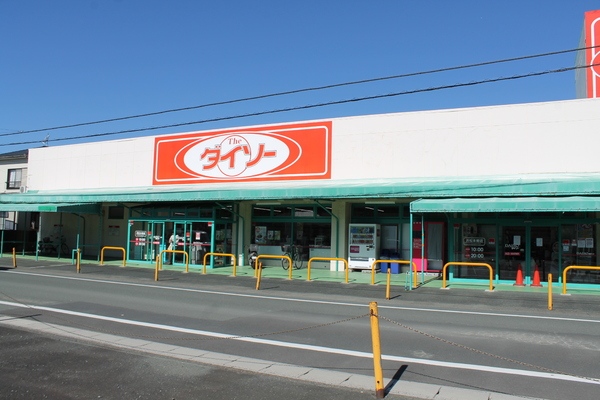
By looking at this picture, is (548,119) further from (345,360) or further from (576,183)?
(345,360)

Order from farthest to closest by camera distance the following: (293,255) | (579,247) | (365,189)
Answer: (293,255), (365,189), (579,247)

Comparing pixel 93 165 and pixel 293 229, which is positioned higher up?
pixel 93 165

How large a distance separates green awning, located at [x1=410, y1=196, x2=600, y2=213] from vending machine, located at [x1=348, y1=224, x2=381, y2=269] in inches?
191

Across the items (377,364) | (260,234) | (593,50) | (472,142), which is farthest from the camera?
(260,234)

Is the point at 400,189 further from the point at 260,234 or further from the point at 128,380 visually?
the point at 128,380

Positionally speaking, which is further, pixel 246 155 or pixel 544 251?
pixel 246 155

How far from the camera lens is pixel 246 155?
77.6 ft

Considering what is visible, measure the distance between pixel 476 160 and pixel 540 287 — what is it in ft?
16.5

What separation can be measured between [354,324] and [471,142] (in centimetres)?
1098

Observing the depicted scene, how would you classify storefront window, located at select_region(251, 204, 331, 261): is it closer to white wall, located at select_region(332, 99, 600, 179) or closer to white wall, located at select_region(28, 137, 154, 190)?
white wall, located at select_region(332, 99, 600, 179)

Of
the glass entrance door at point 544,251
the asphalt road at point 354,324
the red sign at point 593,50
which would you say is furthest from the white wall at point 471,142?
the red sign at point 593,50

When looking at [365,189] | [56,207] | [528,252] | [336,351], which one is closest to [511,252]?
[528,252]

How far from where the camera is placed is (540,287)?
1656 centimetres

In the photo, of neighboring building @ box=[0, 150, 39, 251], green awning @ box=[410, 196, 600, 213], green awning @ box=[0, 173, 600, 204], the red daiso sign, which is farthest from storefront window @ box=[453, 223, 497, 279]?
neighboring building @ box=[0, 150, 39, 251]
